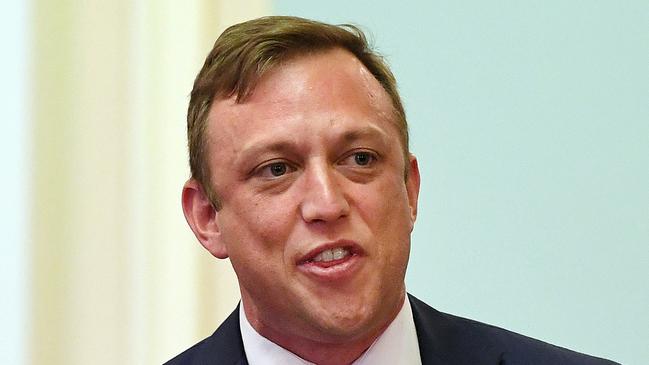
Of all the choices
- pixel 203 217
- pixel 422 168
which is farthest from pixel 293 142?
pixel 422 168

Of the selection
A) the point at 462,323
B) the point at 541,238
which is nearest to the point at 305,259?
the point at 462,323

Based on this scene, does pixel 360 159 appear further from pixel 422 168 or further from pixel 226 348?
pixel 422 168

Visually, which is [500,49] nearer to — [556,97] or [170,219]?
[556,97]

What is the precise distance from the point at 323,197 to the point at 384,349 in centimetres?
26

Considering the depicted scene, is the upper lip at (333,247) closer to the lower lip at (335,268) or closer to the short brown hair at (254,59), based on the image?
the lower lip at (335,268)

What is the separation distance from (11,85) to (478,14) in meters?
0.89

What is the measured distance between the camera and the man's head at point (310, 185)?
1.59m

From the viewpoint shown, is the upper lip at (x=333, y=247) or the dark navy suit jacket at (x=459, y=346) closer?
the upper lip at (x=333, y=247)

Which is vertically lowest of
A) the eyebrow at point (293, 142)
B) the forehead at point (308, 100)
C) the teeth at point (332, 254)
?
the teeth at point (332, 254)

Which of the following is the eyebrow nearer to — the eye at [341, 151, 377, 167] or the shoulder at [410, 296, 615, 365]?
the eye at [341, 151, 377, 167]

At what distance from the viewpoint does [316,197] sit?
5.24 feet

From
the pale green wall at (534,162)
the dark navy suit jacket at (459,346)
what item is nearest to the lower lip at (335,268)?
the dark navy suit jacket at (459,346)

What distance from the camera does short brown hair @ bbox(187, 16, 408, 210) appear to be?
67.1 inches

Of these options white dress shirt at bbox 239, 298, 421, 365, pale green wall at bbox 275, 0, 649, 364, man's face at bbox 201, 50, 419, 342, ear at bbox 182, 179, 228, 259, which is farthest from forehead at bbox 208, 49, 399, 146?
pale green wall at bbox 275, 0, 649, 364
